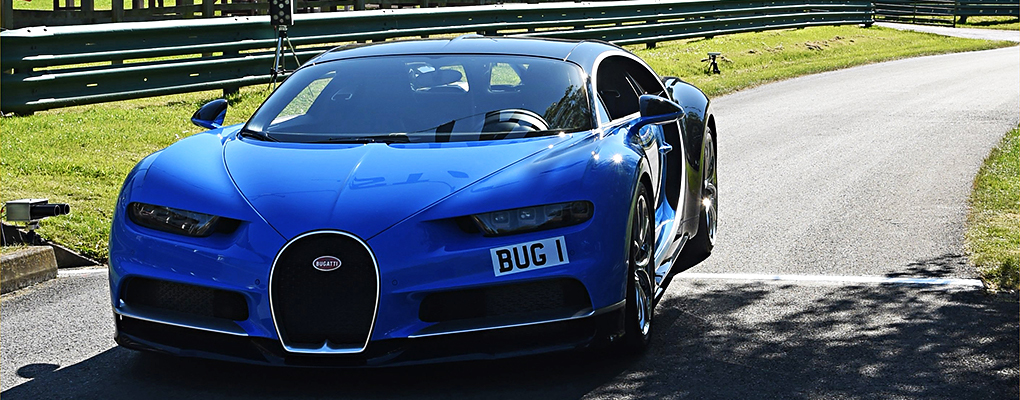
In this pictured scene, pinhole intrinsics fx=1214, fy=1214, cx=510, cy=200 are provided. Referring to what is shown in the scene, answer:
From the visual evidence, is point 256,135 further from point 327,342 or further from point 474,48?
point 327,342

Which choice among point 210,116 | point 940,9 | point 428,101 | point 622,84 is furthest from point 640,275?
point 940,9

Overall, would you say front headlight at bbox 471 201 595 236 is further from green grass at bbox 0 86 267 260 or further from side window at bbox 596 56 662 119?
green grass at bbox 0 86 267 260

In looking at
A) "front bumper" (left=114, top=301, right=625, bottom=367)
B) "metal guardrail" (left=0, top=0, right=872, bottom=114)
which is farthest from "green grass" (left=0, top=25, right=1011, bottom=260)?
"front bumper" (left=114, top=301, right=625, bottom=367)

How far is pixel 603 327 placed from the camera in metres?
4.62

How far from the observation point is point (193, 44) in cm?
1474

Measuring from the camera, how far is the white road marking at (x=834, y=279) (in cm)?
649

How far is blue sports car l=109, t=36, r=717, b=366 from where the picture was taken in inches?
171

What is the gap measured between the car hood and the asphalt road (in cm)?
69

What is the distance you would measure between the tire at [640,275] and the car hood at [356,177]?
0.48 m

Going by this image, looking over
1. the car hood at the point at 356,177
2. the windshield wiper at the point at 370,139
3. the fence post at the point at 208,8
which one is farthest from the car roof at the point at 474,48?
the fence post at the point at 208,8

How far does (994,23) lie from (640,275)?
48.3 metres

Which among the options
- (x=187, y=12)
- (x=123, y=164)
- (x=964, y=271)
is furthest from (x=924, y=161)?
(x=187, y=12)

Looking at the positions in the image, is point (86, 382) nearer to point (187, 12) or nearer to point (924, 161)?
point (924, 161)

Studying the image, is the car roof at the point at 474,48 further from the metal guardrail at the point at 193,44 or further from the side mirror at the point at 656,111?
the metal guardrail at the point at 193,44
